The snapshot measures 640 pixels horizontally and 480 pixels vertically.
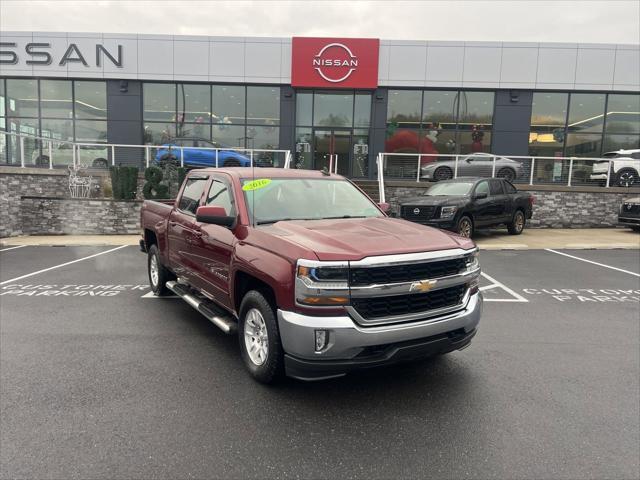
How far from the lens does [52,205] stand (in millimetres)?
15062

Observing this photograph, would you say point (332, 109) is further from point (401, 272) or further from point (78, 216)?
point (401, 272)

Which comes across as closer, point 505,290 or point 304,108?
point 505,290

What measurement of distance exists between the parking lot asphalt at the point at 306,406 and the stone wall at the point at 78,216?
947 centimetres

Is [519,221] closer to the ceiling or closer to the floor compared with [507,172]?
closer to the floor

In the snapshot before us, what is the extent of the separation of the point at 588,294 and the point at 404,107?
1660cm

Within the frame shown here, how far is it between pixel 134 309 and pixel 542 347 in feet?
17.1

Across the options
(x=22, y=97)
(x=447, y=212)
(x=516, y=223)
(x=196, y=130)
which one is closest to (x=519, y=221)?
(x=516, y=223)

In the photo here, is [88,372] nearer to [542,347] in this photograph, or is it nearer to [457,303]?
[457,303]

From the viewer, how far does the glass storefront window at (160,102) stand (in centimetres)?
2209

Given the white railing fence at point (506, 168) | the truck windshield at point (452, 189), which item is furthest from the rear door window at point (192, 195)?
the white railing fence at point (506, 168)

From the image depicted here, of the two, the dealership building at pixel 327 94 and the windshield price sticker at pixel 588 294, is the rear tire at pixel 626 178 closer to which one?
the dealership building at pixel 327 94

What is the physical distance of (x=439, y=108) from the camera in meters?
22.2

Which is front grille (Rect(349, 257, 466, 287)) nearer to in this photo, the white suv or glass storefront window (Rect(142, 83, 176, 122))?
the white suv

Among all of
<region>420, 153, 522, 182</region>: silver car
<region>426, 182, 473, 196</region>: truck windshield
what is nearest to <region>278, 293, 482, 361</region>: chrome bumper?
→ <region>426, 182, 473, 196</region>: truck windshield
